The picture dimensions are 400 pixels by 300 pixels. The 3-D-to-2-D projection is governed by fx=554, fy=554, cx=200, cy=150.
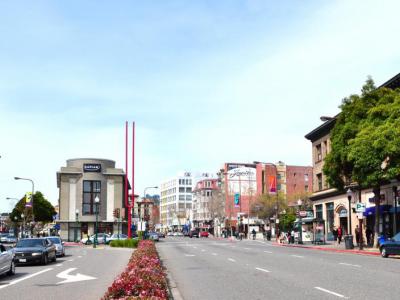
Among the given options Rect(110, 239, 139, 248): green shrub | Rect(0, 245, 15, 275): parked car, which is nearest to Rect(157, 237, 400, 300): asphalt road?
Rect(0, 245, 15, 275): parked car

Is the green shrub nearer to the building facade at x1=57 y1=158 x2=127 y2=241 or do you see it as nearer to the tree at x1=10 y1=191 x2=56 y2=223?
the building facade at x1=57 y1=158 x2=127 y2=241

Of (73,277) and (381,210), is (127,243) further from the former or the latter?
(73,277)

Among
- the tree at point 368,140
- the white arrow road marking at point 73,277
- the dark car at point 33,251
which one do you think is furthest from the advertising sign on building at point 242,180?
the white arrow road marking at point 73,277

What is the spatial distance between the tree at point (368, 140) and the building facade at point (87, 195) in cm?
6152

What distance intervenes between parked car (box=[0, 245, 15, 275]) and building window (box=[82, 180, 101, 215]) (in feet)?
252

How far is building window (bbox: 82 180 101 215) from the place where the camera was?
96250 millimetres

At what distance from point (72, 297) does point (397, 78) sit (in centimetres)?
3374

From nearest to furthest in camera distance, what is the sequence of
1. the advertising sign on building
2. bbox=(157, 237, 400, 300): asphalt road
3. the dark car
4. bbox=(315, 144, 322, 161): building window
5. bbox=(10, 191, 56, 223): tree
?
bbox=(157, 237, 400, 300): asphalt road → the dark car → bbox=(315, 144, 322, 161): building window → bbox=(10, 191, 56, 223): tree → the advertising sign on building

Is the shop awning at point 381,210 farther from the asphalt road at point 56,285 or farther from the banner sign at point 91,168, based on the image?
the banner sign at point 91,168

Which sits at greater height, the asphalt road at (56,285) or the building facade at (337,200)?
the building facade at (337,200)

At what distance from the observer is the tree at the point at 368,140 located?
33.8 m

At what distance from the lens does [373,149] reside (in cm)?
3519

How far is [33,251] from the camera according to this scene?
84.1 feet

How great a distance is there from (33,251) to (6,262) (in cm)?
665
